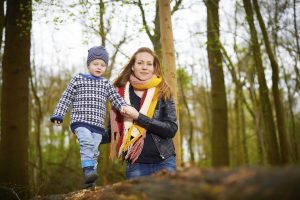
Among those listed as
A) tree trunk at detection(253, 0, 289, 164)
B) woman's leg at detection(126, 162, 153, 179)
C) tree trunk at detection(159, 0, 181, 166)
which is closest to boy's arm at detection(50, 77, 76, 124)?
woman's leg at detection(126, 162, 153, 179)

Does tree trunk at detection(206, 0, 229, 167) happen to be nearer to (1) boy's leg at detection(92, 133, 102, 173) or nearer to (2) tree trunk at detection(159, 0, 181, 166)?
(2) tree trunk at detection(159, 0, 181, 166)

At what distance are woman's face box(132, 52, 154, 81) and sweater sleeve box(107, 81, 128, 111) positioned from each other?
311 millimetres

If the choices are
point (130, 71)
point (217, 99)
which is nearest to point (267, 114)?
point (217, 99)

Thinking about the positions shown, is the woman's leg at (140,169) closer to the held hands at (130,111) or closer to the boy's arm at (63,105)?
the held hands at (130,111)

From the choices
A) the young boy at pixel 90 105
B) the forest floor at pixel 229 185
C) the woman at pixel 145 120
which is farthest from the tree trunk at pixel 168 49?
the forest floor at pixel 229 185

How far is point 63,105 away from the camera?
427cm

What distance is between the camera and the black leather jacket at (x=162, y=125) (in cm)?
401

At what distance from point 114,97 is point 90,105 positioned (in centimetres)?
28

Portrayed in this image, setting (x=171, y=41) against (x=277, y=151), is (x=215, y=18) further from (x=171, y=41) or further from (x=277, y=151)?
(x=171, y=41)

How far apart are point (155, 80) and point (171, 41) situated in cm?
180

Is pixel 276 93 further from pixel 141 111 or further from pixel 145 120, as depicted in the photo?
pixel 145 120

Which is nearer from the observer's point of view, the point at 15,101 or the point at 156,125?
the point at 156,125

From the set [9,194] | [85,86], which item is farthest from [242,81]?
[85,86]

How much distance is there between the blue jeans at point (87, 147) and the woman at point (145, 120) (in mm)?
283
